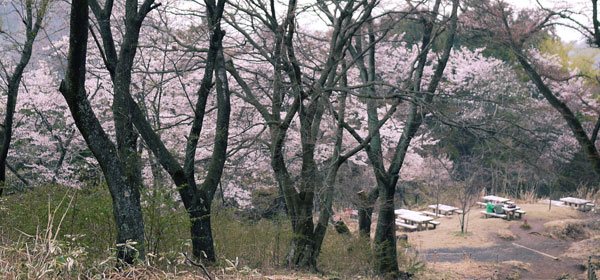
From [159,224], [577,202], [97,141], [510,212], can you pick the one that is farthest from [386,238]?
Answer: [577,202]

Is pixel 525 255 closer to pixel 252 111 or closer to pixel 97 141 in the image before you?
pixel 252 111

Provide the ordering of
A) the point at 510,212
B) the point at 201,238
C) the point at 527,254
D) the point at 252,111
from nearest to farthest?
1. the point at 201,238
2. the point at 252,111
3. the point at 527,254
4. the point at 510,212

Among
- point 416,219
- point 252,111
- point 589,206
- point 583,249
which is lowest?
point 583,249

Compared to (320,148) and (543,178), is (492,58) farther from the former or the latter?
(320,148)

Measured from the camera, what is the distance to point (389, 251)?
8.65 meters

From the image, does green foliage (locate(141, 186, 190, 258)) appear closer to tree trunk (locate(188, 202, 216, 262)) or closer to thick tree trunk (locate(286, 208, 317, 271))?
tree trunk (locate(188, 202, 216, 262))

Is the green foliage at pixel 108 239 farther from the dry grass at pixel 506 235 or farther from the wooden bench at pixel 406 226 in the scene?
the dry grass at pixel 506 235

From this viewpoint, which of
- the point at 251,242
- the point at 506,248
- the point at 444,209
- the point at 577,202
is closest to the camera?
the point at 251,242

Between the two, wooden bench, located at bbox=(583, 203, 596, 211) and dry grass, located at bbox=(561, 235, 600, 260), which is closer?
dry grass, located at bbox=(561, 235, 600, 260)

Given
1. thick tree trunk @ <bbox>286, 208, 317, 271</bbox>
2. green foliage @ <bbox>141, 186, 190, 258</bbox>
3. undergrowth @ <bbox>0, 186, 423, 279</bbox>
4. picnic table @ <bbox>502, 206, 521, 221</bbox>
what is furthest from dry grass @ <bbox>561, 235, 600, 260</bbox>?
green foliage @ <bbox>141, 186, 190, 258</bbox>

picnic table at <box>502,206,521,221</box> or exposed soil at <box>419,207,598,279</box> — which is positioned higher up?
picnic table at <box>502,206,521,221</box>

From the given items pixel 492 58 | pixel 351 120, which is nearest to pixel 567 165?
pixel 492 58

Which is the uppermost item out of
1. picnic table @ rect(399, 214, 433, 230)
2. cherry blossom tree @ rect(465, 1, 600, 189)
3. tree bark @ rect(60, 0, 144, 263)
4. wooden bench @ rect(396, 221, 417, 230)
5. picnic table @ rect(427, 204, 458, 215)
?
cherry blossom tree @ rect(465, 1, 600, 189)

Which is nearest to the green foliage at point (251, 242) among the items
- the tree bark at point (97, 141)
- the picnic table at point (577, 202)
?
the tree bark at point (97, 141)
